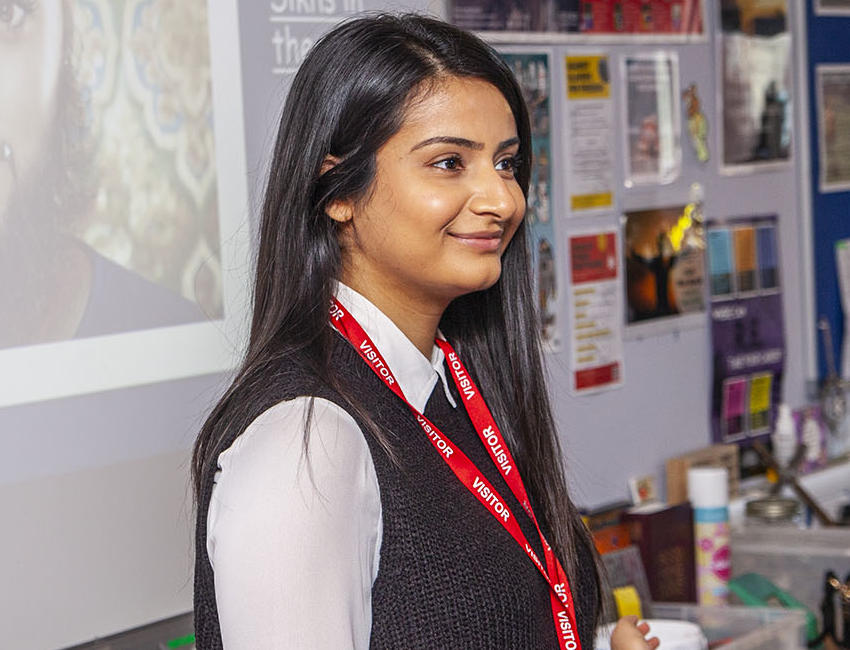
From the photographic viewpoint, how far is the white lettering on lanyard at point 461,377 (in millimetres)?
1321

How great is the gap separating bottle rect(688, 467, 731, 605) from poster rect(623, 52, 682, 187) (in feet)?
1.91

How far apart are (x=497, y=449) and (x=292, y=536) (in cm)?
38

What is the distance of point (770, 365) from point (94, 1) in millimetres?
1810

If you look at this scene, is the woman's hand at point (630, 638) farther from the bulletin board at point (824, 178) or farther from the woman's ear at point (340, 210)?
the bulletin board at point (824, 178)

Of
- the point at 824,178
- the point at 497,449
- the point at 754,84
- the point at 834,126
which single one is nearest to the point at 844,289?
the point at 824,178

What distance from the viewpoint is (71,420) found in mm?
1400

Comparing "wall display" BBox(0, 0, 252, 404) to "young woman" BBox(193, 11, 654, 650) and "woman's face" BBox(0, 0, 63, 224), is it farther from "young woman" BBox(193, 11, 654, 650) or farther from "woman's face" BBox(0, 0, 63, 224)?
"young woman" BBox(193, 11, 654, 650)

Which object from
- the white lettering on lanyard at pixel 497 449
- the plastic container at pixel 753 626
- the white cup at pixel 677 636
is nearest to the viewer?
the white lettering on lanyard at pixel 497 449

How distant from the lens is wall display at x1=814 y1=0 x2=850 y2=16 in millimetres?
2869

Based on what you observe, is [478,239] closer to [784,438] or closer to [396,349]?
[396,349]

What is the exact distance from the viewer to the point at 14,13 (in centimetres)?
134

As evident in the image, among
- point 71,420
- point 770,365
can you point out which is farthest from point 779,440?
point 71,420

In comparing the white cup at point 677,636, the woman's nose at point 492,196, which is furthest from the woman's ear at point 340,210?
the white cup at point 677,636

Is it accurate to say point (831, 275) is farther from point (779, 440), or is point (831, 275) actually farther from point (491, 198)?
point (491, 198)
